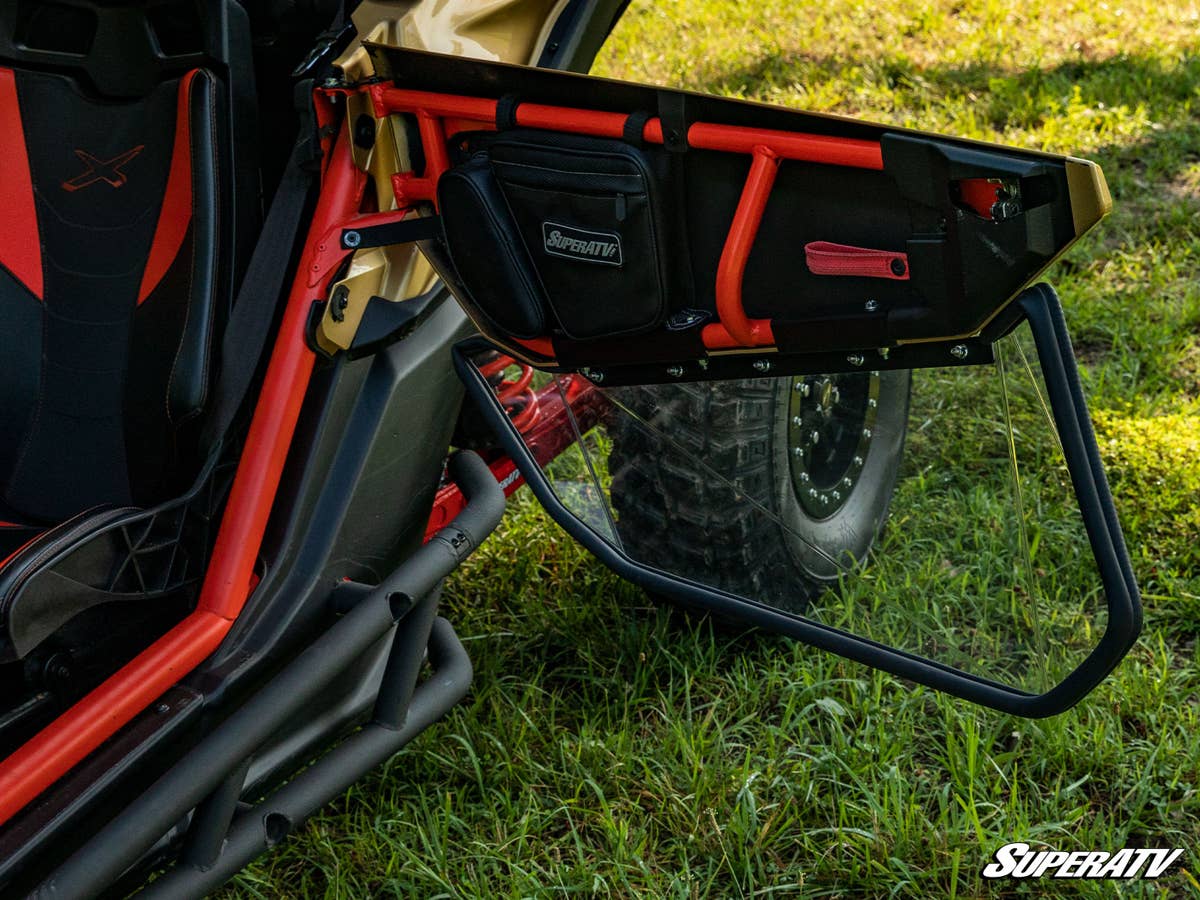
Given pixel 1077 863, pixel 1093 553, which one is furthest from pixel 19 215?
pixel 1077 863

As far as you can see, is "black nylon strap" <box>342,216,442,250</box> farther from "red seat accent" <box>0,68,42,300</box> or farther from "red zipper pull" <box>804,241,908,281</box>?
"red seat accent" <box>0,68,42,300</box>

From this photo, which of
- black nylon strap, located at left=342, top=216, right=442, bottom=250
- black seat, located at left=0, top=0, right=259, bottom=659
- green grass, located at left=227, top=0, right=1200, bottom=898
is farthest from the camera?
black seat, located at left=0, top=0, right=259, bottom=659

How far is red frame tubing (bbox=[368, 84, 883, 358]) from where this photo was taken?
1.47 meters

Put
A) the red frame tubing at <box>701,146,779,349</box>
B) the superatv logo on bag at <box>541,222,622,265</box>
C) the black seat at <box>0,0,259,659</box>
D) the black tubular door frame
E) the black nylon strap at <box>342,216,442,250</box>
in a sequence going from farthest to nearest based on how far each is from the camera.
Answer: the black seat at <box>0,0,259,659</box> < the black nylon strap at <box>342,216,442,250</box> < the superatv logo on bag at <box>541,222,622,265</box> < the red frame tubing at <box>701,146,779,349</box> < the black tubular door frame

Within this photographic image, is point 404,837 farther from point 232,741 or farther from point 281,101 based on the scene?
point 281,101

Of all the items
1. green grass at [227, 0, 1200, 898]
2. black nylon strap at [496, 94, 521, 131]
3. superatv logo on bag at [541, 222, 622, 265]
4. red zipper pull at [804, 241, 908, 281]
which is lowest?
green grass at [227, 0, 1200, 898]

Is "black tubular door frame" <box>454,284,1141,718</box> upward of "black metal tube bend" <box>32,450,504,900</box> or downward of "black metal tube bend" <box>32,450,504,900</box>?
upward

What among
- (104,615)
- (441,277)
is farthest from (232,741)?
(441,277)

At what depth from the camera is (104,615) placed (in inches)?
71.9

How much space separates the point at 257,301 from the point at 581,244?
1.67ft

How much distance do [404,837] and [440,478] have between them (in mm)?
569

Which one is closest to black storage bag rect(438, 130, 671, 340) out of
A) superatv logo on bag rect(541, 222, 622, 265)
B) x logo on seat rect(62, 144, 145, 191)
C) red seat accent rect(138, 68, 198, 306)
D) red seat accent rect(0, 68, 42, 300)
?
superatv logo on bag rect(541, 222, 622, 265)

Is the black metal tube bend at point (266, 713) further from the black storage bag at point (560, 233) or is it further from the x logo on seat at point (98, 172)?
the x logo on seat at point (98, 172)

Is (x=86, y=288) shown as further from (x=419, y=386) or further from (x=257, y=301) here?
(x=419, y=386)
